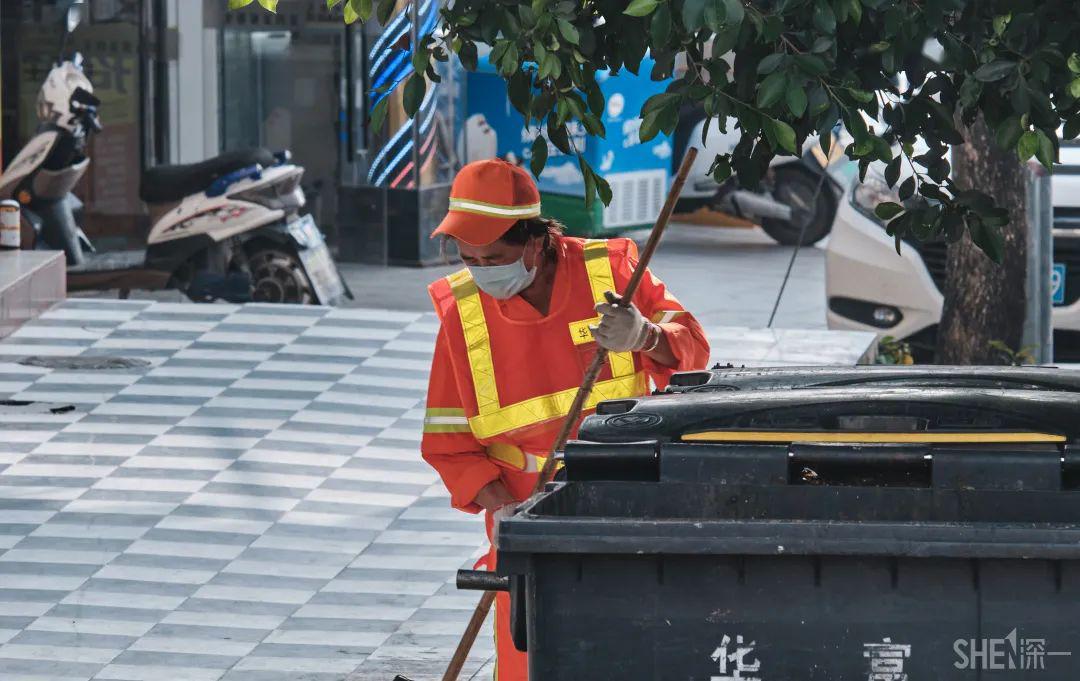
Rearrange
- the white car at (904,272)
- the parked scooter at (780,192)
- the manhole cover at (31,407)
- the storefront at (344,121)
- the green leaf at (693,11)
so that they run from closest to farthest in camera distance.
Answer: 1. the green leaf at (693,11)
2. the manhole cover at (31,407)
3. the white car at (904,272)
4. the storefront at (344,121)
5. the parked scooter at (780,192)

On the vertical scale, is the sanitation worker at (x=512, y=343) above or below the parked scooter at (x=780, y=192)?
above

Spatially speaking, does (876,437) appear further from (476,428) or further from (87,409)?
(87,409)

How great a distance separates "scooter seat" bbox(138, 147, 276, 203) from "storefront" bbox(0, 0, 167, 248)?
1.19 metres

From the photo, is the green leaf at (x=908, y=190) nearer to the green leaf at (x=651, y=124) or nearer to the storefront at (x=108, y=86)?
the green leaf at (x=651, y=124)

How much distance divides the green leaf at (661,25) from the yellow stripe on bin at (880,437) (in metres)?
0.73

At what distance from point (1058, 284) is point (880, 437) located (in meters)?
6.61

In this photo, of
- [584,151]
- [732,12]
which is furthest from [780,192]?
[732,12]

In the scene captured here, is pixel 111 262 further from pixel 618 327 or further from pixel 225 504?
pixel 618 327

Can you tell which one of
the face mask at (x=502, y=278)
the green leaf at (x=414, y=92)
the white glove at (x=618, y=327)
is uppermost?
the green leaf at (x=414, y=92)

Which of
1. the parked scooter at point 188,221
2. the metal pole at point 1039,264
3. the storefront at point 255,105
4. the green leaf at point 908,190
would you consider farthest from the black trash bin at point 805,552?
the storefront at point 255,105

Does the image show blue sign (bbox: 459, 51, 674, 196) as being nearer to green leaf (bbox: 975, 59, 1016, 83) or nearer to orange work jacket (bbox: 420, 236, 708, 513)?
orange work jacket (bbox: 420, 236, 708, 513)

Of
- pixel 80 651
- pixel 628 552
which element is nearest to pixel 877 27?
pixel 628 552

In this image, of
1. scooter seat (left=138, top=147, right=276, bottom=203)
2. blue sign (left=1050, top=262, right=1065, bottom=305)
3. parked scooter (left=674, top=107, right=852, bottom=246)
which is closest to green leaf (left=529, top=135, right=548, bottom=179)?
blue sign (left=1050, top=262, right=1065, bottom=305)

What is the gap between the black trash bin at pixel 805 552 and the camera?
306 centimetres
